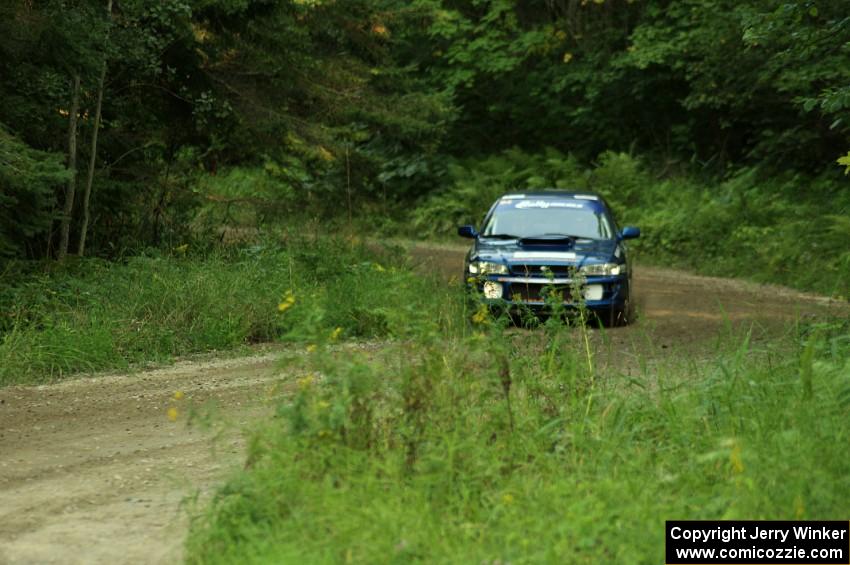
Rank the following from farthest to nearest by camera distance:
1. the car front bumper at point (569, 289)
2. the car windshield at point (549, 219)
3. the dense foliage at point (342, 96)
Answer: the car windshield at point (549, 219)
the car front bumper at point (569, 289)
the dense foliage at point (342, 96)

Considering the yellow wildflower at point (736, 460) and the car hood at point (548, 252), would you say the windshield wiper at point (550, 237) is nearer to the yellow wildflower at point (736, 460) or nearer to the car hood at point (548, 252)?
the car hood at point (548, 252)

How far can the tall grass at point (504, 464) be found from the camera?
226 inches

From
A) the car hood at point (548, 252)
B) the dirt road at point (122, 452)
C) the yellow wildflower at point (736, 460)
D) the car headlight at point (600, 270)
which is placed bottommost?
the dirt road at point (122, 452)

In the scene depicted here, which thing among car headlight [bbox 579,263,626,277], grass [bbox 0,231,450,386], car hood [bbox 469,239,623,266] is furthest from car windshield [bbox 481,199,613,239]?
grass [bbox 0,231,450,386]

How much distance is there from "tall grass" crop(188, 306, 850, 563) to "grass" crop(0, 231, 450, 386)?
4337mm

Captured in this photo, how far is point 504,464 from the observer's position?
21.2ft

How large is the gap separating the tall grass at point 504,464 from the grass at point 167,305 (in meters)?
4.34

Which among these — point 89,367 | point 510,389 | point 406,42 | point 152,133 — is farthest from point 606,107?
point 510,389

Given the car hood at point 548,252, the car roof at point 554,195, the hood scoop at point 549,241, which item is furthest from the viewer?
the car roof at point 554,195

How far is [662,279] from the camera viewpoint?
23.1 m

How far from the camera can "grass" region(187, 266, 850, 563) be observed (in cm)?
575

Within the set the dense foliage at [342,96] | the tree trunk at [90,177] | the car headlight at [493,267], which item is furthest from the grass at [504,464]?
the tree trunk at [90,177]

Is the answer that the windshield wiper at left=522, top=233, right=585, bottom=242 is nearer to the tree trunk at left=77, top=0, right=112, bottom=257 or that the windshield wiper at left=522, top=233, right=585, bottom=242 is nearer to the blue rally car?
the blue rally car

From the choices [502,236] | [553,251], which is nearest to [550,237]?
[553,251]
